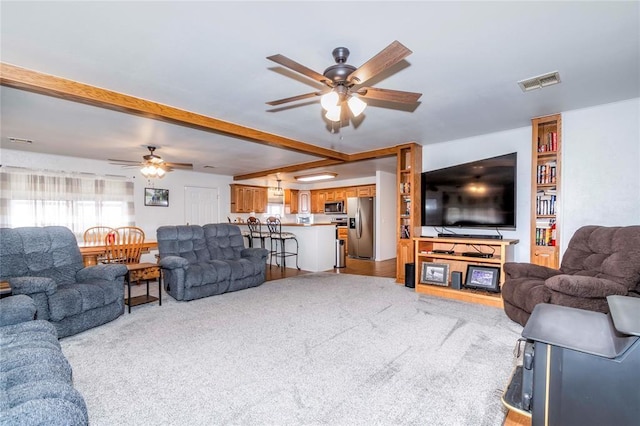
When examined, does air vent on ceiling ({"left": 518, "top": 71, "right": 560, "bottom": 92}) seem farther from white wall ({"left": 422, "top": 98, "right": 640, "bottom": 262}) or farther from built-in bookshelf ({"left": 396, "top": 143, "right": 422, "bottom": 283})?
built-in bookshelf ({"left": 396, "top": 143, "right": 422, "bottom": 283})

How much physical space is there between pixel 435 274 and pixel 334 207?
507 cm

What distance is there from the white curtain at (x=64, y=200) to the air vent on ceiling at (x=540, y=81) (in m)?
7.14

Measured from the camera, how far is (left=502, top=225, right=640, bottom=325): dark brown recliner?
94.9 inches

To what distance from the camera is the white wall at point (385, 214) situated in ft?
25.3

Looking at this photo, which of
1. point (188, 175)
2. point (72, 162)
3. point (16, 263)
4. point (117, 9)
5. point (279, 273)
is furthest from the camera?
point (188, 175)

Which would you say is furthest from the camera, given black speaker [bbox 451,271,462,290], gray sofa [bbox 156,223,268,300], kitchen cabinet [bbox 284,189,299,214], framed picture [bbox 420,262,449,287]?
kitchen cabinet [bbox 284,189,299,214]

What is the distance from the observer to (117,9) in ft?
5.95

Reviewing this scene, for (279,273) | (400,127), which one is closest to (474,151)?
(400,127)

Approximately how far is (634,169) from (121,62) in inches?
205

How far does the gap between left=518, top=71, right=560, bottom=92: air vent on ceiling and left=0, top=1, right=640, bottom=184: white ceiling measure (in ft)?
0.24

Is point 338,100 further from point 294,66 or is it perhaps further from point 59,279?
point 59,279

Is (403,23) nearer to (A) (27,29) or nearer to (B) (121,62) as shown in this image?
(B) (121,62)

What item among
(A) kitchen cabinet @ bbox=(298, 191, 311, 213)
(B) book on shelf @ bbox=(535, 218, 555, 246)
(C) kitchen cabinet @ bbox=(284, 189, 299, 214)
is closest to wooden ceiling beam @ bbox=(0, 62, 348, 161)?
(B) book on shelf @ bbox=(535, 218, 555, 246)

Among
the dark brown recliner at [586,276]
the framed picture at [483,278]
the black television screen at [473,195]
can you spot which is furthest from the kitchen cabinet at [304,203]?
the dark brown recliner at [586,276]
